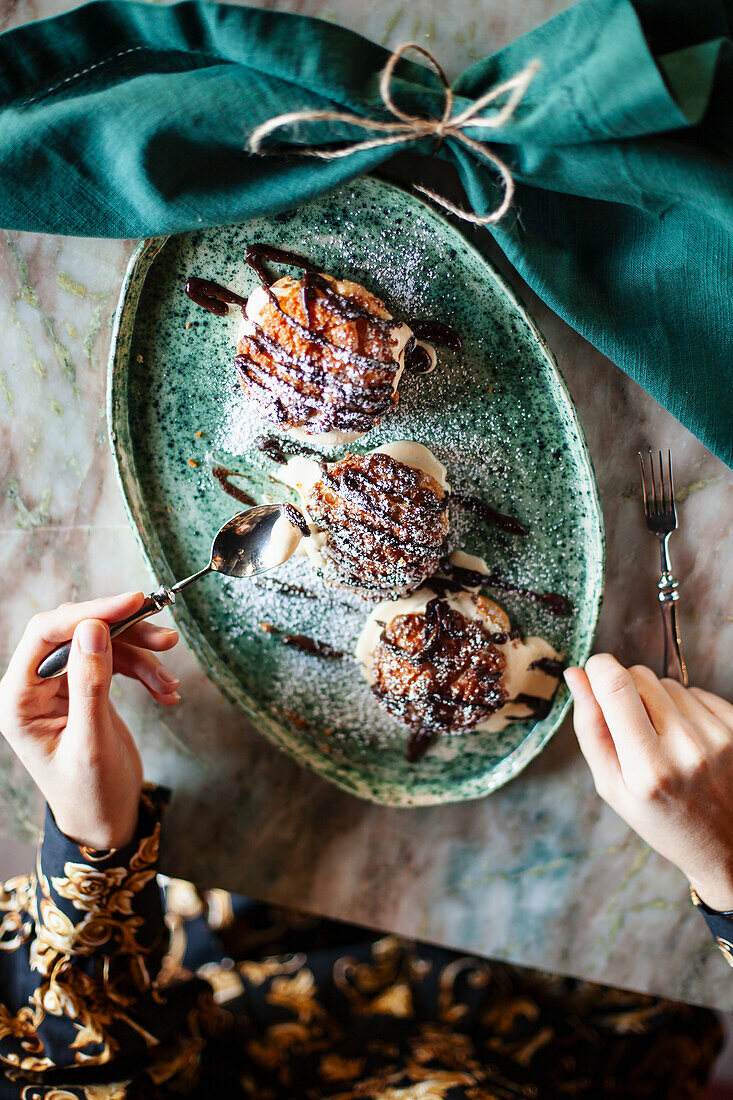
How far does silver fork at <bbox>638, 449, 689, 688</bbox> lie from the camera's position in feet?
3.93

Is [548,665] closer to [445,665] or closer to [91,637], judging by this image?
[445,665]

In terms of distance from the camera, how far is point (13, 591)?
1.42 metres

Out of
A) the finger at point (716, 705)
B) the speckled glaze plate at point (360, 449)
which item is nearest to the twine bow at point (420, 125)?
the speckled glaze plate at point (360, 449)

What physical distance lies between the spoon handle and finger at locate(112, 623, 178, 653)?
7 cm

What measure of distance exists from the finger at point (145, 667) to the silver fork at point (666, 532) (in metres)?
0.89

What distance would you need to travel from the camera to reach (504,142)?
90 centimetres

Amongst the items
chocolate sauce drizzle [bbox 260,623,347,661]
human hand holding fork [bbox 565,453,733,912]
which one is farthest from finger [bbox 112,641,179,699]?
human hand holding fork [bbox 565,453,733,912]

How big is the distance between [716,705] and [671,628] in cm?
15

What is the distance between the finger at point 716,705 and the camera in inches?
46.4

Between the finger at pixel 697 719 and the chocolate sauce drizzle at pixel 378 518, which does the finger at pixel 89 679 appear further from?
the finger at pixel 697 719

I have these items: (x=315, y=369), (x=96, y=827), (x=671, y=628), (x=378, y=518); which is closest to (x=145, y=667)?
(x=96, y=827)

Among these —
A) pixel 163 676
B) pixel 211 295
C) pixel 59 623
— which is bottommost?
pixel 163 676

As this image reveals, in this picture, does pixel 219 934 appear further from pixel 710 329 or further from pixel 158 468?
pixel 710 329

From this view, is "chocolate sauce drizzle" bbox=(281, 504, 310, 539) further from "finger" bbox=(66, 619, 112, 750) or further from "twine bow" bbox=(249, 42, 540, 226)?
"twine bow" bbox=(249, 42, 540, 226)
